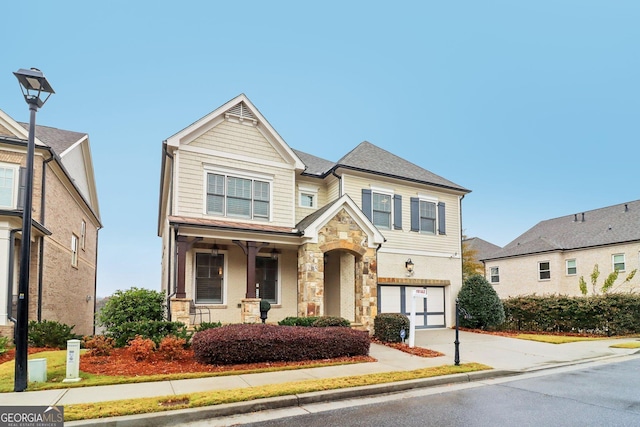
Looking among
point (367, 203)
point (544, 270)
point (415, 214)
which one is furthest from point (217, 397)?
point (544, 270)

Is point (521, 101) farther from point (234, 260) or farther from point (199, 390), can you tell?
point (199, 390)

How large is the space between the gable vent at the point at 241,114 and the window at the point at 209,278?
17.1 ft

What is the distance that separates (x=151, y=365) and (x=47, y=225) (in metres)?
8.20

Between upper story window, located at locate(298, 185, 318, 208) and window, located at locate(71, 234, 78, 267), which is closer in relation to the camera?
upper story window, located at locate(298, 185, 318, 208)

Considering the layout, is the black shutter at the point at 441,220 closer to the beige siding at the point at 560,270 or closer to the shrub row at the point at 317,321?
the shrub row at the point at 317,321

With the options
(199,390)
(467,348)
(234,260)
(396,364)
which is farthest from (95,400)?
(467,348)

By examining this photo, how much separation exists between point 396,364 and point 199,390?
4.92 m

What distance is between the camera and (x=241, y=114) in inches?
610

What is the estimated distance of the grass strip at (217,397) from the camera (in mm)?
5828

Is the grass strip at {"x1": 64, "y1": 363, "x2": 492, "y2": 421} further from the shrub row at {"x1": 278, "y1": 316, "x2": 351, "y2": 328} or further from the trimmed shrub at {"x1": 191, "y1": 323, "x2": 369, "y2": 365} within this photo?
the shrub row at {"x1": 278, "y1": 316, "x2": 351, "y2": 328}

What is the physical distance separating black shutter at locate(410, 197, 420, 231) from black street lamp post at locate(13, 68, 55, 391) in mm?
14786

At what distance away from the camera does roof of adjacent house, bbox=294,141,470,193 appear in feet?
58.5

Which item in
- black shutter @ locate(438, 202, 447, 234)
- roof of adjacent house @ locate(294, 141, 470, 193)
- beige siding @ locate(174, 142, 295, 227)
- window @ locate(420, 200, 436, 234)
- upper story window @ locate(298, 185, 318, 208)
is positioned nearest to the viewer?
beige siding @ locate(174, 142, 295, 227)

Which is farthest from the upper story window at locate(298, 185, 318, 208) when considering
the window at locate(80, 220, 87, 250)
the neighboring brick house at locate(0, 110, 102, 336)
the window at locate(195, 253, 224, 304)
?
the window at locate(80, 220, 87, 250)
